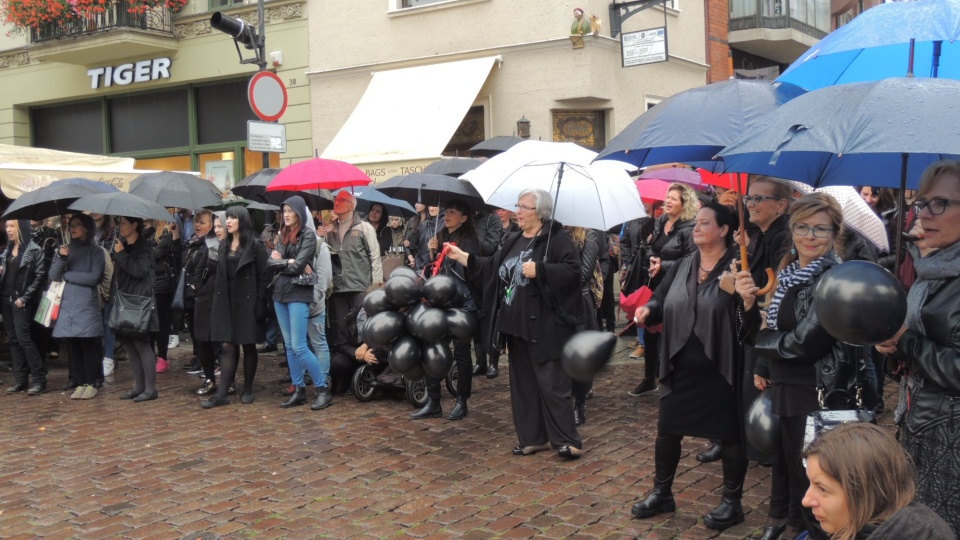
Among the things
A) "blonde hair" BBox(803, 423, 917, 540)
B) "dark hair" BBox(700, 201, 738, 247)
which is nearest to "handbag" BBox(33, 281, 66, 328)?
"dark hair" BBox(700, 201, 738, 247)

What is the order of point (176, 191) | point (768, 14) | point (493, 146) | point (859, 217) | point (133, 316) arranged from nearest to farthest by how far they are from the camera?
point (859, 217), point (133, 316), point (176, 191), point (493, 146), point (768, 14)

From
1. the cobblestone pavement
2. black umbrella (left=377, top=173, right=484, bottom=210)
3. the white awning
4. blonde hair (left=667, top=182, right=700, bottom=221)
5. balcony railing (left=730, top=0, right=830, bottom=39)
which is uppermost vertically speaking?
balcony railing (left=730, top=0, right=830, bottom=39)

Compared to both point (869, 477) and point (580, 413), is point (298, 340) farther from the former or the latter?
point (869, 477)

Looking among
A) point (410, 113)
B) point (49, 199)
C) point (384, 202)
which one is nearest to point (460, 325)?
point (384, 202)

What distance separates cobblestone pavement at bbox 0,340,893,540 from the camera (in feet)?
17.6

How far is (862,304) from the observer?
137 inches

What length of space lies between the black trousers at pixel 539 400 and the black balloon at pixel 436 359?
513mm

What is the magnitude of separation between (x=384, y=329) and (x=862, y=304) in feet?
13.4

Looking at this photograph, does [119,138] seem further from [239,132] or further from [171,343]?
[171,343]

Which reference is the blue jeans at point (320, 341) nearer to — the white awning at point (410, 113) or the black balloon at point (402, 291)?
the black balloon at point (402, 291)

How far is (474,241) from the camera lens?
26.2 ft

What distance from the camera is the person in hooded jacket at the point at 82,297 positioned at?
364 inches

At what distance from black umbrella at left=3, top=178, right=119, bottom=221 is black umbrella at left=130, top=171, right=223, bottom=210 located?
1.62ft

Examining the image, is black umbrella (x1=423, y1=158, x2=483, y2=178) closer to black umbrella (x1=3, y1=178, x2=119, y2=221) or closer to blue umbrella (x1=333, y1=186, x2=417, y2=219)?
blue umbrella (x1=333, y1=186, x2=417, y2=219)
